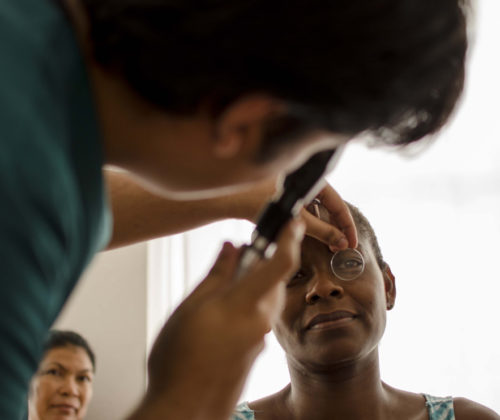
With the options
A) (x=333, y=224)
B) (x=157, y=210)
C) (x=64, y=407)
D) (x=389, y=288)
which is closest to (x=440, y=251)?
(x=389, y=288)

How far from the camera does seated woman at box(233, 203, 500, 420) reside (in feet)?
4.01

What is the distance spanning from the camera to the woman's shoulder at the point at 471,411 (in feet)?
4.18

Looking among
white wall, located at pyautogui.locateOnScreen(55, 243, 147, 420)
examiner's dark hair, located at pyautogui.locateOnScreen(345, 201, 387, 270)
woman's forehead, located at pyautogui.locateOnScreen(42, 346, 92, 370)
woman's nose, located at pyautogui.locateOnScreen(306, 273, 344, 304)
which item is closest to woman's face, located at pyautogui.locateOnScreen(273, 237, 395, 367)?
woman's nose, located at pyautogui.locateOnScreen(306, 273, 344, 304)

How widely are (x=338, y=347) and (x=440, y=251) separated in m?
1.26

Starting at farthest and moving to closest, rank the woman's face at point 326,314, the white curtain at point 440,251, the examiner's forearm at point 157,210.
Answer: the white curtain at point 440,251 < the woman's face at point 326,314 < the examiner's forearm at point 157,210

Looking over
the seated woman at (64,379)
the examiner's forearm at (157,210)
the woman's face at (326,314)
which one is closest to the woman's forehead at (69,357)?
the seated woman at (64,379)

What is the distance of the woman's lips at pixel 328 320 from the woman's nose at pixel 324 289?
0.03m

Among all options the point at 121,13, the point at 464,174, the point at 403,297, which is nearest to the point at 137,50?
the point at 121,13

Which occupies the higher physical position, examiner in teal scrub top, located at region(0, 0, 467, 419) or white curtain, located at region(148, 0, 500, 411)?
white curtain, located at region(148, 0, 500, 411)

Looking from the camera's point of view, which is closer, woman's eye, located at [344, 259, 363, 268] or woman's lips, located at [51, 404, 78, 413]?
woman's eye, located at [344, 259, 363, 268]

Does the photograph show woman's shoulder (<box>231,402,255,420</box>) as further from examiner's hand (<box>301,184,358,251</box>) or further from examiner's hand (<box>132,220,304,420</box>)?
examiner's hand (<box>132,220,304,420</box>)

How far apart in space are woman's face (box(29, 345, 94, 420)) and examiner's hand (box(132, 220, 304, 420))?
5.03 ft

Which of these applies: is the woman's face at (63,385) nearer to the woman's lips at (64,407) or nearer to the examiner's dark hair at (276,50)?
the woman's lips at (64,407)

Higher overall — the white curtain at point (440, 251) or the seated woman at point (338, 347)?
the white curtain at point (440, 251)
